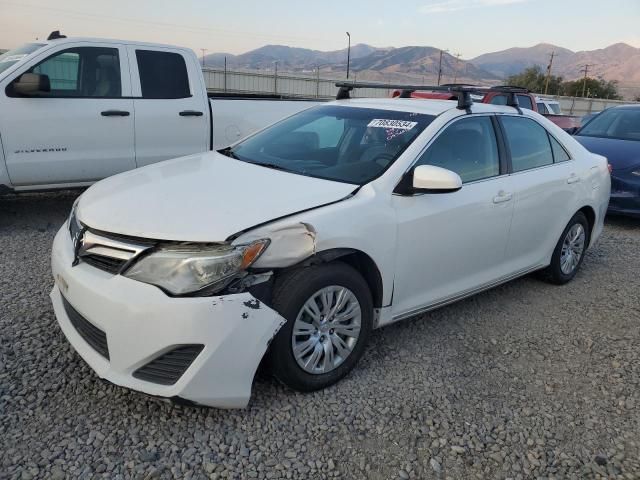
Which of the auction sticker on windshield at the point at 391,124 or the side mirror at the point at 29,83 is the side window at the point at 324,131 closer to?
the auction sticker on windshield at the point at 391,124

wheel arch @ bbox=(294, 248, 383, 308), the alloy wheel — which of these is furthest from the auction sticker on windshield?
the alloy wheel

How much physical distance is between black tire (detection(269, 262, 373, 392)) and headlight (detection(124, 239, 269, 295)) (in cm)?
26

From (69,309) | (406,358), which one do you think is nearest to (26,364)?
(69,309)

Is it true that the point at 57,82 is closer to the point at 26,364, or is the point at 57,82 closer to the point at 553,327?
the point at 26,364

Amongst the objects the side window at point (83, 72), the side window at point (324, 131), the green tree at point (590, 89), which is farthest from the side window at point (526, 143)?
the green tree at point (590, 89)

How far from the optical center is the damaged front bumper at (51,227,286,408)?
2.48 metres

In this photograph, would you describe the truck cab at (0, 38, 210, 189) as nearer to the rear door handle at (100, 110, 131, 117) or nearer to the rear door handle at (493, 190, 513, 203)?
the rear door handle at (100, 110, 131, 117)


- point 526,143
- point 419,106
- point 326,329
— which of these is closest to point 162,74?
point 419,106

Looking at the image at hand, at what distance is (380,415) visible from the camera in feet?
9.52

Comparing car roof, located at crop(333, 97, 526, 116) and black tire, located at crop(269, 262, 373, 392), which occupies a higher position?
car roof, located at crop(333, 97, 526, 116)

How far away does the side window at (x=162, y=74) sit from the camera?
20.3ft

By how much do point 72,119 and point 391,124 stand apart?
3631 millimetres

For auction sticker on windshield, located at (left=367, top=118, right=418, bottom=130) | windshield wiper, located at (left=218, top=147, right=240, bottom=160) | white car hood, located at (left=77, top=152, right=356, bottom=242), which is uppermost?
auction sticker on windshield, located at (left=367, top=118, right=418, bottom=130)

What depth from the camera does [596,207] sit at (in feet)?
16.7
